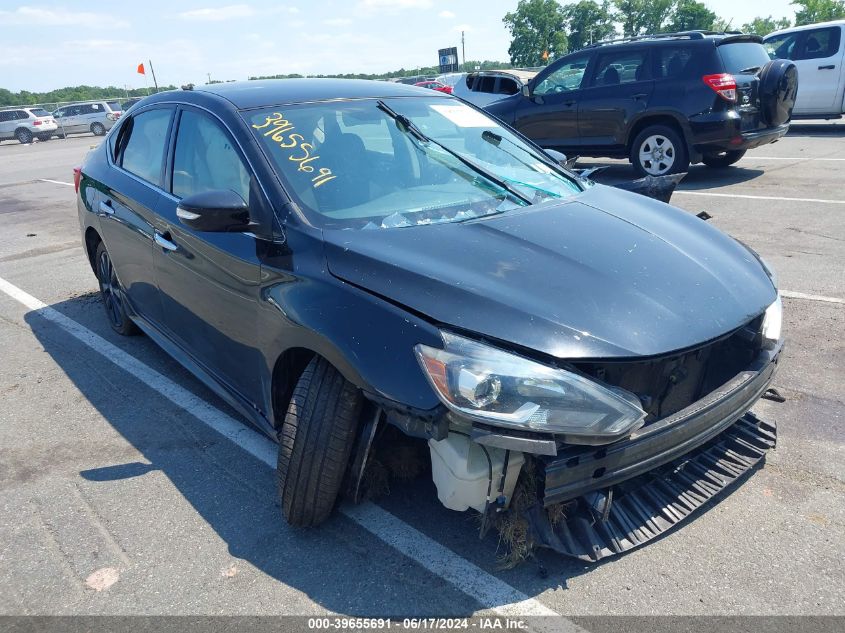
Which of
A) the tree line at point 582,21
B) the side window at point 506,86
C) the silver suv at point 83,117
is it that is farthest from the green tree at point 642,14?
the side window at point 506,86

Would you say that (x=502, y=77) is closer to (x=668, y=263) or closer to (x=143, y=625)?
(x=668, y=263)

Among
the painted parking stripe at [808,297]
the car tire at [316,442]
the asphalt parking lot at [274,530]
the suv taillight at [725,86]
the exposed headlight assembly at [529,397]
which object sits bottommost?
the painted parking stripe at [808,297]

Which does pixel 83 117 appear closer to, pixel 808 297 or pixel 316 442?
pixel 808 297

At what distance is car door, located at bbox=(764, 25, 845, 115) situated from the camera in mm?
13078

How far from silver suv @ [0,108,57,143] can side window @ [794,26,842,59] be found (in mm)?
31351

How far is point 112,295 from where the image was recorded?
497 centimetres

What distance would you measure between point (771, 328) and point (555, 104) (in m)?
8.31

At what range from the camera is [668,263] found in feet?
8.82

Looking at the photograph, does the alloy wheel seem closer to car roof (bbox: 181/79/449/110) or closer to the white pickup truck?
the white pickup truck

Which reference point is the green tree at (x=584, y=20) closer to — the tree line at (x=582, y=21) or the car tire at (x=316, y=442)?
the tree line at (x=582, y=21)

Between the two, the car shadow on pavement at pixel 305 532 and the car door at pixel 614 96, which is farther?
the car door at pixel 614 96

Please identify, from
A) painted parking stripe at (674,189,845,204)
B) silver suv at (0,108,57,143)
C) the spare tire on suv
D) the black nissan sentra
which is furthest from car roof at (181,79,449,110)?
silver suv at (0,108,57,143)

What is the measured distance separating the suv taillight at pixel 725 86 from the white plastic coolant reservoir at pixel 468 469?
26.5 feet

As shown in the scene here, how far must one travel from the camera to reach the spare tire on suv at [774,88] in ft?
29.1
